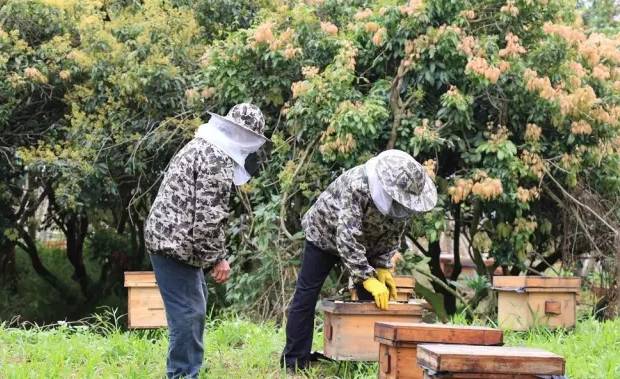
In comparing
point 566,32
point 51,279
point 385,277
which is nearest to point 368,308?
point 385,277

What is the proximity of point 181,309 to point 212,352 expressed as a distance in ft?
4.62

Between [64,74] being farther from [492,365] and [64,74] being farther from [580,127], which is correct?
[492,365]

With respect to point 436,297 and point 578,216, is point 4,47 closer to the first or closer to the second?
point 436,297

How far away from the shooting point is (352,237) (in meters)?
4.46

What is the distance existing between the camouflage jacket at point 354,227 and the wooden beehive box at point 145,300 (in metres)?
2.03

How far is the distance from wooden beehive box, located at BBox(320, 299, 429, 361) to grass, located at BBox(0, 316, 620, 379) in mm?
215

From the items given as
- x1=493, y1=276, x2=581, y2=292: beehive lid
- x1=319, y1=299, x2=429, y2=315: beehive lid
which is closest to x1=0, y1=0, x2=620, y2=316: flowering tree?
x1=493, y1=276, x2=581, y2=292: beehive lid

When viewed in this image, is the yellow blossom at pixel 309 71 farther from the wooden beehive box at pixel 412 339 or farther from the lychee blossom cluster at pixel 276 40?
the wooden beehive box at pixel 412 339

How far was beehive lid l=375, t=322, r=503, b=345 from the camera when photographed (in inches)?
141

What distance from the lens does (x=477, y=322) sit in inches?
272

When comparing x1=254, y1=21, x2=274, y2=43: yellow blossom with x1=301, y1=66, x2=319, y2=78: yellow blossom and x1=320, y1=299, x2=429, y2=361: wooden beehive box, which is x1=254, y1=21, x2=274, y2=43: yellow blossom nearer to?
x1=301, y1=66, x2=319, y2=78: yellow blossom

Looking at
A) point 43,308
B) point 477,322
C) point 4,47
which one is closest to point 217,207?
Result: point 477,322

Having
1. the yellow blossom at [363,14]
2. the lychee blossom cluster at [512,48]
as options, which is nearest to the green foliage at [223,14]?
the yellow blossom at [363,14]

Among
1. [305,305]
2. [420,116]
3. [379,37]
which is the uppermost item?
[379,37]
